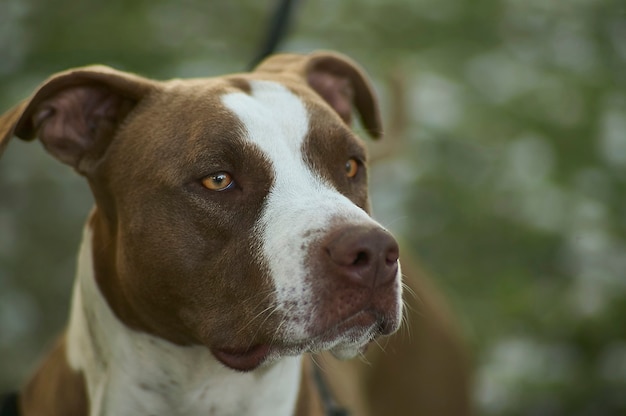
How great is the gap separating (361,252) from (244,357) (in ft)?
1.86

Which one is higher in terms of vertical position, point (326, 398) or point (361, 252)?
point (361, 252)

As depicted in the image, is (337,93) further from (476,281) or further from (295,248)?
(476,281)

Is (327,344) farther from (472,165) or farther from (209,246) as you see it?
(472,165)

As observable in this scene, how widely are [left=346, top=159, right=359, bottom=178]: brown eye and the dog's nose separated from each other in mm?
553

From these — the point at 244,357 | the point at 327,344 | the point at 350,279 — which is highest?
the point at 350,279

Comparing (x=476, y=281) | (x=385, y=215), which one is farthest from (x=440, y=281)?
(x=385, y=215)

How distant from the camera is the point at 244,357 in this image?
2842 mm

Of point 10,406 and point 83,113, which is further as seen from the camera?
point 10,406

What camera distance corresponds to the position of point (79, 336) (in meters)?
3.21

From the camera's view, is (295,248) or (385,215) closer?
(295,248)

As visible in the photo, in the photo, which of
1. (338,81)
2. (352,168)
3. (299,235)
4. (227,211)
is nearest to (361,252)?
(299,235)

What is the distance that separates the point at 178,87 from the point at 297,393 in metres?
1.21

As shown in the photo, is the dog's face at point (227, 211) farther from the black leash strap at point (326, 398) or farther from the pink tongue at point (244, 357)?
the black leash strap at point (326, 398)

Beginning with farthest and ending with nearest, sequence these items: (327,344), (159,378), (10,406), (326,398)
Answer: (326,398) → (10,406) → (159,378) → (327,344)
